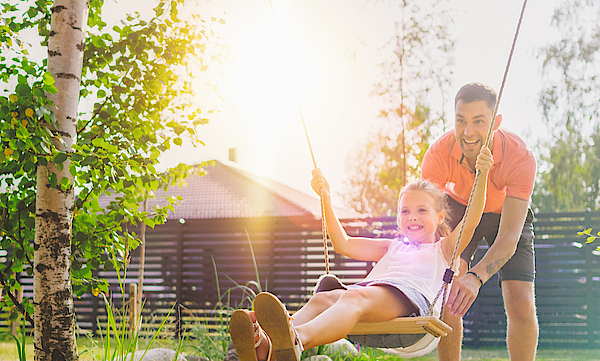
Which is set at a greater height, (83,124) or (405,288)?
(83,124)

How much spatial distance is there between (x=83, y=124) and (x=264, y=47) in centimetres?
332

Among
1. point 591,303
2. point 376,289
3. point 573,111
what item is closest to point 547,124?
point 573,111

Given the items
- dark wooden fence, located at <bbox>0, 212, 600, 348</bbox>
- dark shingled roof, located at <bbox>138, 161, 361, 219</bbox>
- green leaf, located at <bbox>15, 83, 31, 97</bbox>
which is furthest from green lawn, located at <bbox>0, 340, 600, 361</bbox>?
dark shingled roof, located at <bbox>138, 161, 361, 219</bbox>

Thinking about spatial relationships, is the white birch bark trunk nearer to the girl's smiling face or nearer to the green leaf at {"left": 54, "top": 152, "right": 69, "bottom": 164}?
the green leaf at {"left": 54, "top": 152, "right": 69, "bottom": 164}

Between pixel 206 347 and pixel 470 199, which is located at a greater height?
pixel 470 199

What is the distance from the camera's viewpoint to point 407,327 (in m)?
1.62

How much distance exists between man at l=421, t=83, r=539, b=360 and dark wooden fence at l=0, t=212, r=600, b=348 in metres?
2.98

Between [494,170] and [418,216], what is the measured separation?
0.43 metres

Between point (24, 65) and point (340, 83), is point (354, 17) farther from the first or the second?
point (24, 65)

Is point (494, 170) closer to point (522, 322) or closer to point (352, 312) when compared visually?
point (522, 322)

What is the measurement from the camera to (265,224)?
22.0ft

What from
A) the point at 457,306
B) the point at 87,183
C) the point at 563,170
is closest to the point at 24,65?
the point at 87,183

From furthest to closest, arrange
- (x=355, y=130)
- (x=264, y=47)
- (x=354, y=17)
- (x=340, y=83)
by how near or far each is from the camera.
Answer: (x=355, y=130)
(x=340, y=83)
(x=264, y=47)
(x=354, y=17)

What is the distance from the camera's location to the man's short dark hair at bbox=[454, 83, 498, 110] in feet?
6.90
